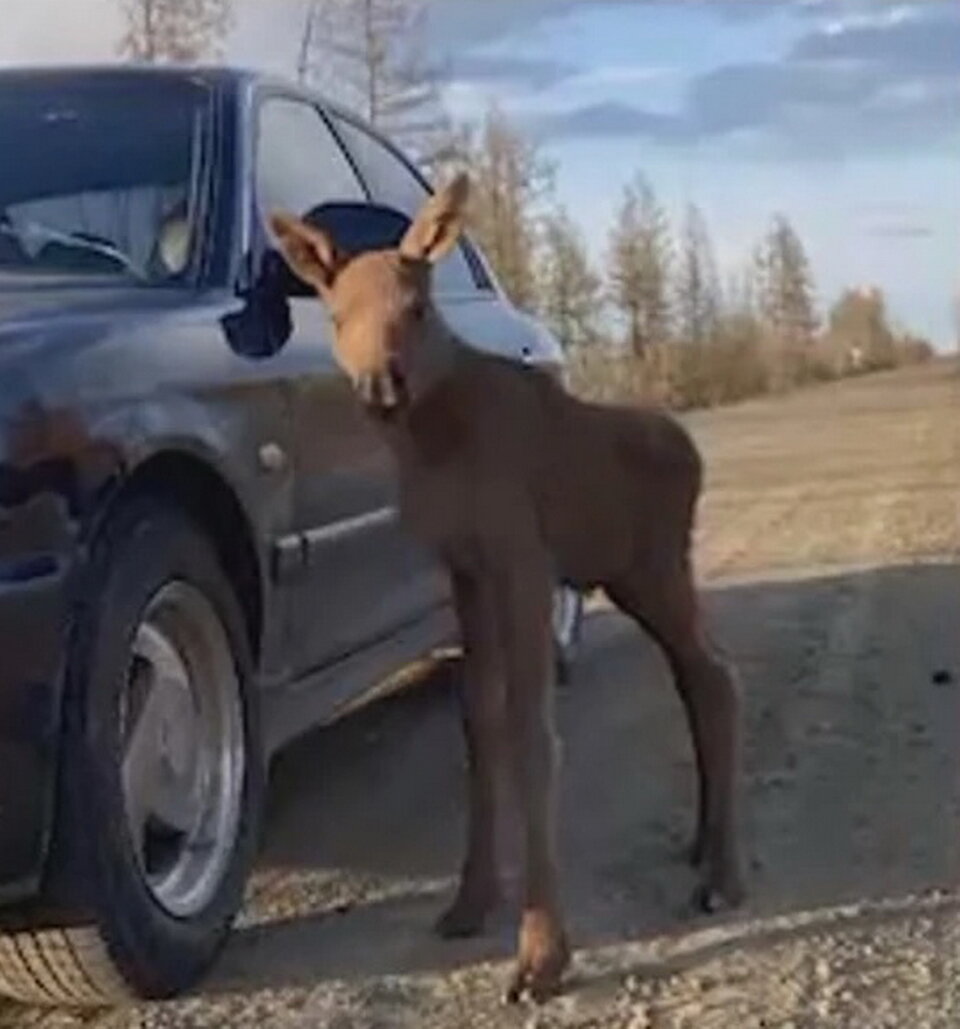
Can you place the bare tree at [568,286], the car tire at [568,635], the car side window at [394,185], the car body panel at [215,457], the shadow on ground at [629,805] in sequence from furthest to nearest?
the bare tree at [568,286] < the car tire at [568,635] < the car side window at [394,185] < the shadow on ground at [629,805] < the car body panel at [215,457]

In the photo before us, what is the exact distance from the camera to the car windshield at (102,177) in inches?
208

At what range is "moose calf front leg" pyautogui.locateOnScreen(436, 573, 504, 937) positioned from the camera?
4.98 meters

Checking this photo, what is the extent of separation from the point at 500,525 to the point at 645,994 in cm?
91

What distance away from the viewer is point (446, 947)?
4941mm

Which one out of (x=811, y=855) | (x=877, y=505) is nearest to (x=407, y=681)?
(x=811, y=855)

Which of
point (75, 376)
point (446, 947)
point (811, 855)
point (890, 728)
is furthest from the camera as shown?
point (890, 728)

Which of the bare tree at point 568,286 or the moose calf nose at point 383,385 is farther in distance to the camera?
the bare tree at point 568,286

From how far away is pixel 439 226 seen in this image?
4.59 metres

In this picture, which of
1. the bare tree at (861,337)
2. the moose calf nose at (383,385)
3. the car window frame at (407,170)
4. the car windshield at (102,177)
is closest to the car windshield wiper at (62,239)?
the car windshield at (102,177)

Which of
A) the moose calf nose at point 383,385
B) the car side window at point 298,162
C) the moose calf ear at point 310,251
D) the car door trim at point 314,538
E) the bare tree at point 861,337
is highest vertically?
the car side window at point 298,162

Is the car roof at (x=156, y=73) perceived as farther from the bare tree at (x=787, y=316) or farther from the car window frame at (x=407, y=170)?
the bare tree at (x=787, y=316)

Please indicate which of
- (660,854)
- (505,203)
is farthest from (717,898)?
(505,203)

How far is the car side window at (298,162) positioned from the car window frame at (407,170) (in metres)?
0.05

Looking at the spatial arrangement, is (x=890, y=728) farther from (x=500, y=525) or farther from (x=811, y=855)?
(x=500, y=525)
